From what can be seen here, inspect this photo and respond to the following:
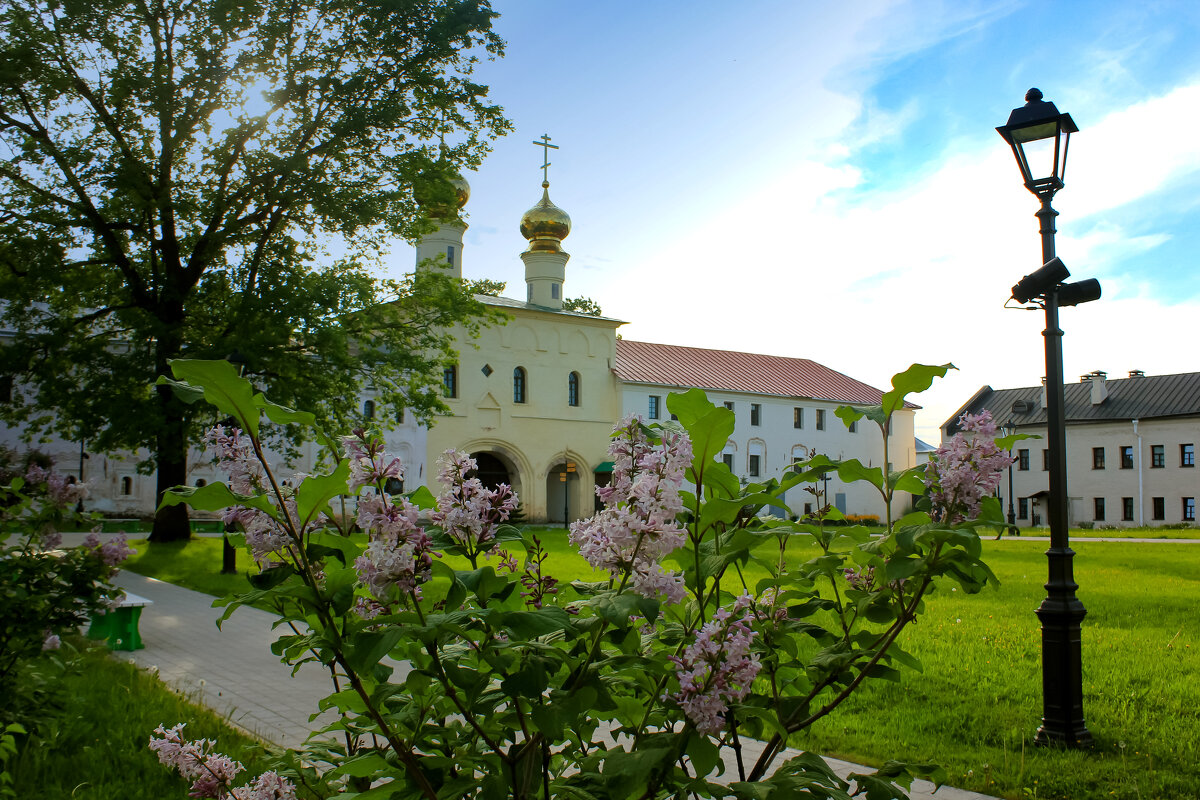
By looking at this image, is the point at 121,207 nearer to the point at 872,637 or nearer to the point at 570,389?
the point at 872,637

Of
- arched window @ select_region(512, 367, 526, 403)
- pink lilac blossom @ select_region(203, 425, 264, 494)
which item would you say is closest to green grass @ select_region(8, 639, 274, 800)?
pink lilac blossom @ select_region(203, 425, 264, 494)

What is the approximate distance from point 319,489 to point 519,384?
131 feet

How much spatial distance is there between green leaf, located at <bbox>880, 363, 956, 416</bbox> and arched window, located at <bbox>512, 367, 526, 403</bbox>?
129ft

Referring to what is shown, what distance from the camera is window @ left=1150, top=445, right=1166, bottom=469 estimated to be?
46.5 meters

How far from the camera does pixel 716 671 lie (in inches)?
58.3

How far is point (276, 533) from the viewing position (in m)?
1.58

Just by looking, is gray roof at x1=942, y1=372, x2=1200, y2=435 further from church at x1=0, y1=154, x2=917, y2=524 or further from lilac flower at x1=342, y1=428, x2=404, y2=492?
lilac flower at x1=342, y1=428, x2=404, y2=492

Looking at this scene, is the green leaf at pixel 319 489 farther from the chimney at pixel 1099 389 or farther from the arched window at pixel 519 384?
the chimney at pixel 1099 389

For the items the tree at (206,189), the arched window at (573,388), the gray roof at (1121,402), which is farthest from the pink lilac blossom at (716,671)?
the gray roof at (1121,402)

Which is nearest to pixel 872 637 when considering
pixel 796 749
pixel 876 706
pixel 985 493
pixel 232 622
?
pixel 985 493

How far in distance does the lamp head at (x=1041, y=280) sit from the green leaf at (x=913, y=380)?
4.06 m

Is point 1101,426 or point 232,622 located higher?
point 1101,426

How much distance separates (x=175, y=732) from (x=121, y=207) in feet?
65.5

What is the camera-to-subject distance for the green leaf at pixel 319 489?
147cm
